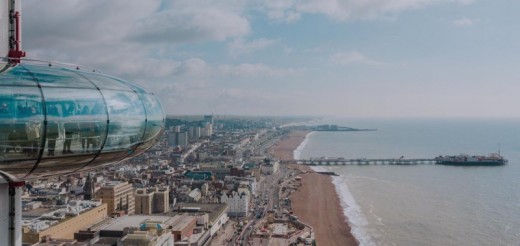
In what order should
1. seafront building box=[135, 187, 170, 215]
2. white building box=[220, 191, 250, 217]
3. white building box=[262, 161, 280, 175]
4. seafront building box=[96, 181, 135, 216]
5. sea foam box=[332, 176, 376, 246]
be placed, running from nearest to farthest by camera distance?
sea foam box=[332, 176, 376, 246], seafront building box=[135, 187, 170, 215], seafront building box=[96, 181, 135, 216], white building box=[220, 191, 250, 217], white building box=[262, 161, 280, 175]

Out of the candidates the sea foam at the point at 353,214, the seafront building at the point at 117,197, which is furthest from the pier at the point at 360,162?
the seafront building at the point at 117,197

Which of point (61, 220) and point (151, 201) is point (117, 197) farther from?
point (61, 220)

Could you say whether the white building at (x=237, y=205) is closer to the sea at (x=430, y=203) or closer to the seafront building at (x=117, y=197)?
the seafront building at (x=117, y=197)

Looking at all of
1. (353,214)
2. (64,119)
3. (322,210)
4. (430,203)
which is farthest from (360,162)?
(64,119)

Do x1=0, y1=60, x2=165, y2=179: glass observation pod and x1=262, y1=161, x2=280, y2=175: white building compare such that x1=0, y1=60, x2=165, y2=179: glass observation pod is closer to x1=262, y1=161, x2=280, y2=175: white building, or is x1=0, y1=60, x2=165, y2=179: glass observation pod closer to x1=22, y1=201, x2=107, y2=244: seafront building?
x1=22, y1=201, x2=107, y2=244: seafront building

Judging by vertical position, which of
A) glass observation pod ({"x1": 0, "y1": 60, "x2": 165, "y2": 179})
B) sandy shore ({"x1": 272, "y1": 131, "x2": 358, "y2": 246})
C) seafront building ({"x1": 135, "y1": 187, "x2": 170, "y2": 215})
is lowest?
sandy shore ({"x1": 272, "y1": 131, "x2": 358, "y2": 246})

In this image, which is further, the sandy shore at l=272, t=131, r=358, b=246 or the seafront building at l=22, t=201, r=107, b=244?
the sandy shore at l=272, t=131, r=358, b=246

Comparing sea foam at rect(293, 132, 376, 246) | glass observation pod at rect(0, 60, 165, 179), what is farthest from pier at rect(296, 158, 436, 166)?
glass observation pod at rect(0, 60, 165, 179)
